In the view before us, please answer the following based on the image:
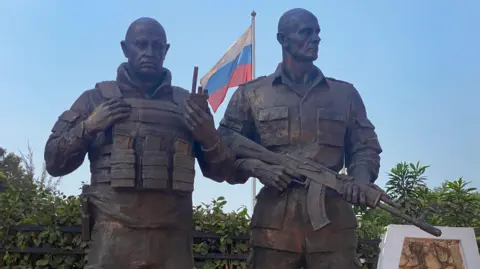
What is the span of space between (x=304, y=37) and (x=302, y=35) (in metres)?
0.02

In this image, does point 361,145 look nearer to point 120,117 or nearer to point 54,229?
point 120,117

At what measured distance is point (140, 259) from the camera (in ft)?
11.4

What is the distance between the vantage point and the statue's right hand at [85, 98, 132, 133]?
3.55m

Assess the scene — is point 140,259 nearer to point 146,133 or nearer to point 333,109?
point 146,133

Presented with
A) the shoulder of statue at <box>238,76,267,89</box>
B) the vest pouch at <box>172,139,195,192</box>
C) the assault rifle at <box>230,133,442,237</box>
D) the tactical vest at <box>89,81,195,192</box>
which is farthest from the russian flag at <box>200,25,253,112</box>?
the vest pouch at <box>172,139,195,192</box>

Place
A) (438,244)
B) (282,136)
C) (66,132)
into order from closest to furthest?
(66,132) → (282,136) → (438,244)

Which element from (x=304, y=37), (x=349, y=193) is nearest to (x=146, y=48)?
(x=304, y=37)

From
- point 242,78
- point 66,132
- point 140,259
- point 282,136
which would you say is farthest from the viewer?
point 242,78

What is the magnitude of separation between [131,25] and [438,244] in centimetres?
456

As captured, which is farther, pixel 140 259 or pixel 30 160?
pixel 30 160

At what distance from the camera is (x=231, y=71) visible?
1097 cm

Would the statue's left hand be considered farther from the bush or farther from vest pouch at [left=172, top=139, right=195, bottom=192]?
the bush

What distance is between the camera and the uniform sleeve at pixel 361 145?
157 inches

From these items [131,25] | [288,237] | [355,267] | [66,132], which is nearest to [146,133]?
[66,132]
